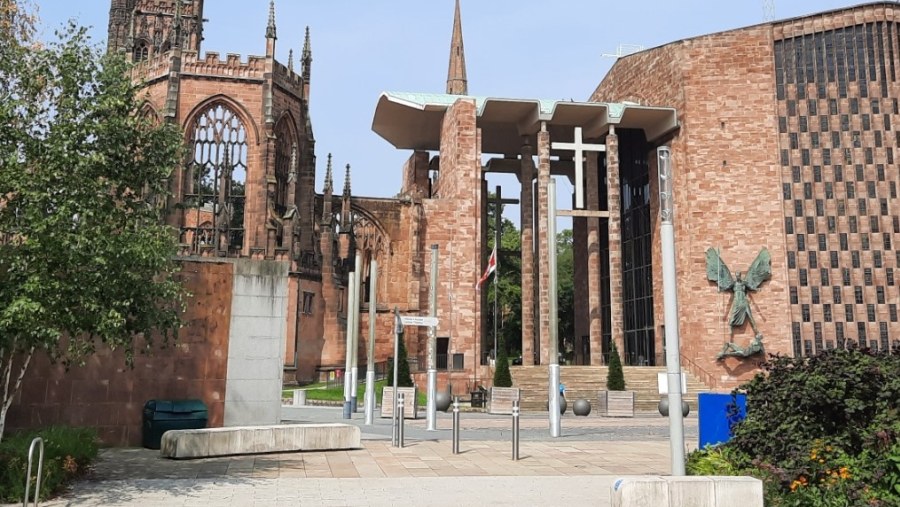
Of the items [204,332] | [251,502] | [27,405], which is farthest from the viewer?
[204,332]

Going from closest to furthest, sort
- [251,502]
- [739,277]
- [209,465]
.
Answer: [251,502], [209,465], [739,277]

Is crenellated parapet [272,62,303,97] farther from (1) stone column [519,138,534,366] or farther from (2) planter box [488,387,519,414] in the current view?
(2) planter box [488,387,519,414]

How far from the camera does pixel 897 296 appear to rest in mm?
39969

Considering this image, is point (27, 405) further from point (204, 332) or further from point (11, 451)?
point (11, 451)

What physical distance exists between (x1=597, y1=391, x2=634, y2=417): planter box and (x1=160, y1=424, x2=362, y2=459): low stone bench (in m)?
16.1

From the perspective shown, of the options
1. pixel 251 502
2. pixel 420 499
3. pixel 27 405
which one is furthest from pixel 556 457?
pixel 27 405

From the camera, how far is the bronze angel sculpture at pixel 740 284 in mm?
38875

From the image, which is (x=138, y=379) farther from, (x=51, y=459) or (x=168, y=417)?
(x=51, y=459)

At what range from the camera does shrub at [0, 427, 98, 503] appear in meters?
9.25

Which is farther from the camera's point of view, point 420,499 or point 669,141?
point 669,141

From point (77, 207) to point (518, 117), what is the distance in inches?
1420

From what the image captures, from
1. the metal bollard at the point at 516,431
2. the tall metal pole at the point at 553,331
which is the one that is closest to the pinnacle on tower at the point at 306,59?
the tall metal pole at the point at 553,331

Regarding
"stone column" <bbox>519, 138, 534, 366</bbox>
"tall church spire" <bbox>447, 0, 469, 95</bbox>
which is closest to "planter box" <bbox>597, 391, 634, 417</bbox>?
"stone column" <bbox>519, 138, 534, 366</bbox>

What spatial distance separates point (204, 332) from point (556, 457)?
7253mm
